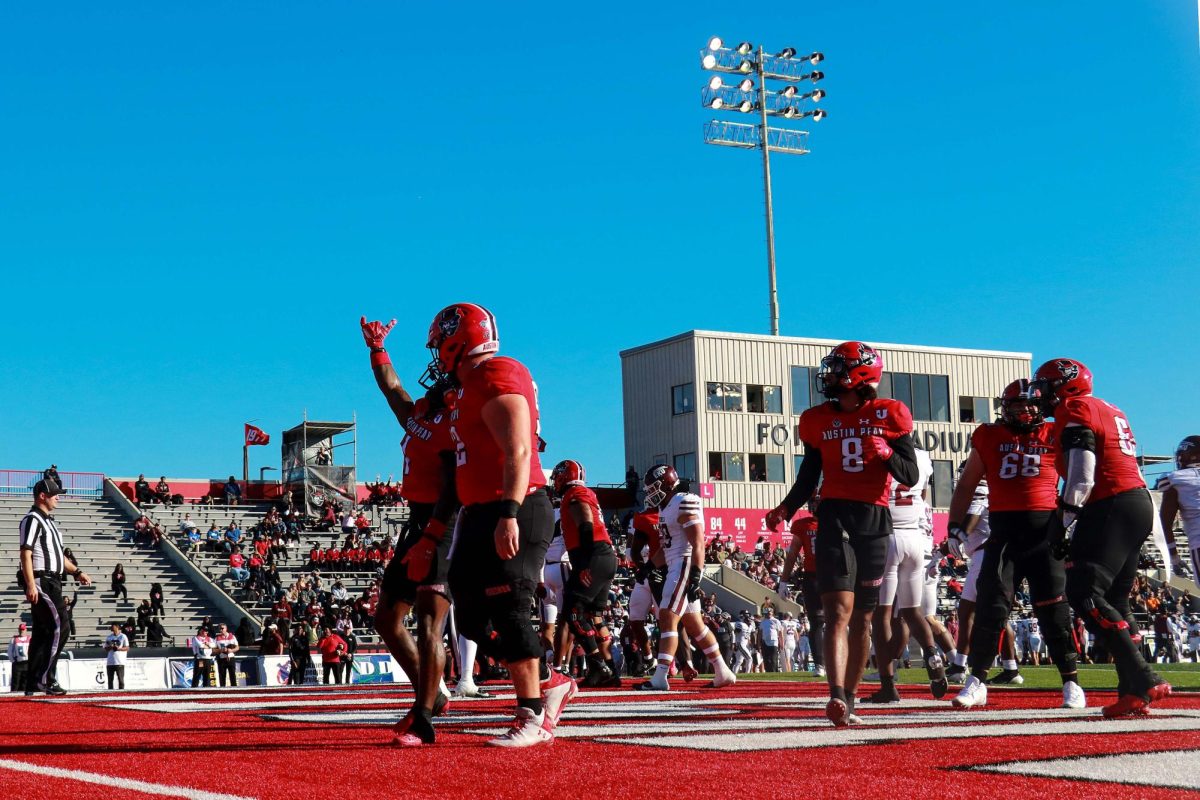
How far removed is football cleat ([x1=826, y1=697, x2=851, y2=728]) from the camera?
720 cm

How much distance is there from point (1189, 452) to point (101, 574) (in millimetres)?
31767

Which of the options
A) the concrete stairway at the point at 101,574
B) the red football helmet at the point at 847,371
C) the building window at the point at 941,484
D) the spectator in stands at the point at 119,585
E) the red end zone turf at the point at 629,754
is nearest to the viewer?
the red end zone turf at the point at 629,754

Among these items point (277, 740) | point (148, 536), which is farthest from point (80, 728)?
point (148, 536)

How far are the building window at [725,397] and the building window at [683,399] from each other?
65cm

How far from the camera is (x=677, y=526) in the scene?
12719 mm

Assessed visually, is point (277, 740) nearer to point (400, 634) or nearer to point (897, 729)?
point (400, 634)

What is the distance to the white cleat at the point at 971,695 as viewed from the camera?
8539mm

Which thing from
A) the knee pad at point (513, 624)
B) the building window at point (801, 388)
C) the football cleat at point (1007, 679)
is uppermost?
the building window at point (801, 388)

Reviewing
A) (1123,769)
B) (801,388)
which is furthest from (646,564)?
(801,388)

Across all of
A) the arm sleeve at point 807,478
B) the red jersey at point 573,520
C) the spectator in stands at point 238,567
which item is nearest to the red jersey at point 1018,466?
the arm sleeve at point 807,478

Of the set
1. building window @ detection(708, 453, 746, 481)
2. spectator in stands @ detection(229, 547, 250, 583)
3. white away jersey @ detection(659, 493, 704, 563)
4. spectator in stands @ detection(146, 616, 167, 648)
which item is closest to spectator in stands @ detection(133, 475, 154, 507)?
spectator in stands @ detection(229, 547, 250, 583)

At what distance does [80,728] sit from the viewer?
26.4 feet

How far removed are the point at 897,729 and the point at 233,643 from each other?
21.4m

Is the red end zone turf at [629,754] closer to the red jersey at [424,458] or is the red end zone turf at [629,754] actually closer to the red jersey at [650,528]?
the red jersey at [424,458]
